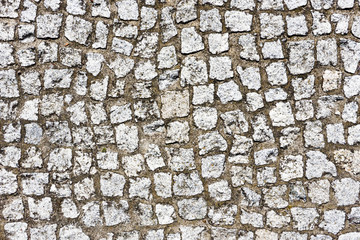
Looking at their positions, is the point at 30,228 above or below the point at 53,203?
below

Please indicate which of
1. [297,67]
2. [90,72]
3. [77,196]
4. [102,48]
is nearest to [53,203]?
[77,196]

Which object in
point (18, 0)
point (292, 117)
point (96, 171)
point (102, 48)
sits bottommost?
point (96, 171)

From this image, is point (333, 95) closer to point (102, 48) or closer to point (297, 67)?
point (297, 67)

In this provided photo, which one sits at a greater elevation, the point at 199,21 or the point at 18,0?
the point at 18,0

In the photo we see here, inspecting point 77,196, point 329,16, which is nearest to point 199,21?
point 329,16

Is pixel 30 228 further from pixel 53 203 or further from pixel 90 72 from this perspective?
pixel 90 72

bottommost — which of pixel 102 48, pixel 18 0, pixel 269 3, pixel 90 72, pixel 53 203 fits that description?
pixel 53 203
